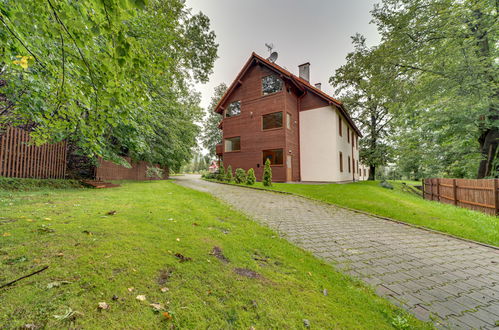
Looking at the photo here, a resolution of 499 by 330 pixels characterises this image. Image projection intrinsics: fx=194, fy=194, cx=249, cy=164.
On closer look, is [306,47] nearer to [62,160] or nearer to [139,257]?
[62,160]

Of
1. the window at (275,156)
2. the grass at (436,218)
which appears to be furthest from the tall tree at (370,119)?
the grass at (436,218)

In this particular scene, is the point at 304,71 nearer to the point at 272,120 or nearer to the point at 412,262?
the point at 272,120

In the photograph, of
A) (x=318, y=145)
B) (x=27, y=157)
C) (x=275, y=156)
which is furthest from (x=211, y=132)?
(x=27, y=157)

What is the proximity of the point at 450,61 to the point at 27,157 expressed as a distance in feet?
57.2

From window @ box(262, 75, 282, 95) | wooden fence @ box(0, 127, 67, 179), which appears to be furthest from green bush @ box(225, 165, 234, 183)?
wooden fence @ box(0, 127, 67, 179)

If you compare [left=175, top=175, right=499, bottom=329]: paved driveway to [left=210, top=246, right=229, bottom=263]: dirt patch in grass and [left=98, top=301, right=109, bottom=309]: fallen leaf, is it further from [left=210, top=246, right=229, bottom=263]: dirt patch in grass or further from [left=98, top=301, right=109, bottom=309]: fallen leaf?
[left=98, top=301, right=109, bottom=309]: fallen leaf

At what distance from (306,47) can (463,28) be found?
12.1 metres

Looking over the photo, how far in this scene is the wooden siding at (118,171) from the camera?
1105cm

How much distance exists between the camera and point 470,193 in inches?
329

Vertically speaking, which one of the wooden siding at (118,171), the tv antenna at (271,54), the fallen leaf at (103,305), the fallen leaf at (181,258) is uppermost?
the tv antenna at (271,54)

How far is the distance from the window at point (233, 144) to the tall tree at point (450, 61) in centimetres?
1226

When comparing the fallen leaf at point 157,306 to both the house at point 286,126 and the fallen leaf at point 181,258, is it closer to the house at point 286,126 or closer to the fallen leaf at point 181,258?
the fallen leaf at point 181,258

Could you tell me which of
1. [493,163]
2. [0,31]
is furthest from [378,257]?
[493,163]

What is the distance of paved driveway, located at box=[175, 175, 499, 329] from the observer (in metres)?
2.27
